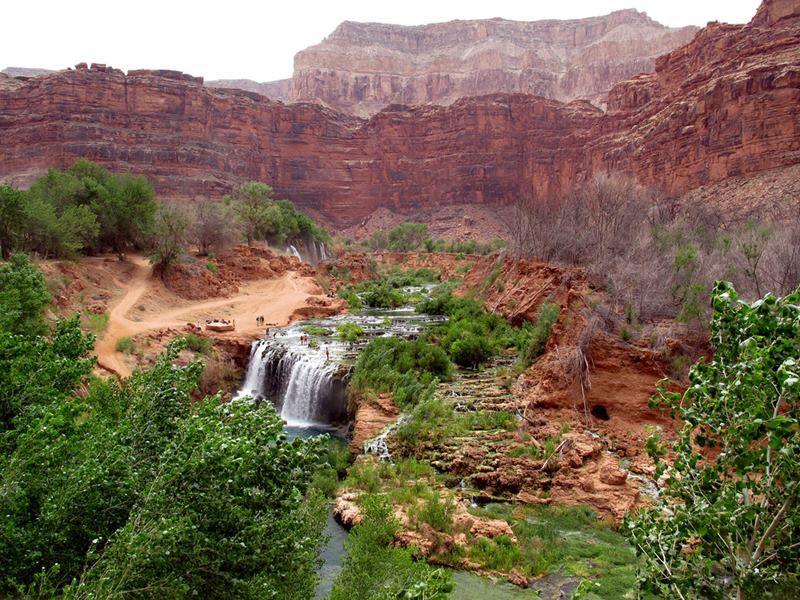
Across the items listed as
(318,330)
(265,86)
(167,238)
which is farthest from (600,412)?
(265,86)

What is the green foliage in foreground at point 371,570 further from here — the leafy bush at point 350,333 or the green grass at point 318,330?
the green grass at point 318,330

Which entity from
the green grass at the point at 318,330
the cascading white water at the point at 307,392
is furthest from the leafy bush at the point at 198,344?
the green grass at the point at 318,330

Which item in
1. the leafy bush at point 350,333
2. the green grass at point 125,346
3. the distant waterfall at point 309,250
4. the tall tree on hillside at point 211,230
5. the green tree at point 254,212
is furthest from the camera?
the distant waterfall at point 309,250

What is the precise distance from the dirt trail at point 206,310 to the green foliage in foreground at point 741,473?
59.0 feet

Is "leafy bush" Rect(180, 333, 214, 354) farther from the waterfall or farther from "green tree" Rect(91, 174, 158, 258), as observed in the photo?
the waterfall

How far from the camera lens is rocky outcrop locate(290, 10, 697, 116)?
126 metres

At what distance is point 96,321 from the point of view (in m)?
21.7

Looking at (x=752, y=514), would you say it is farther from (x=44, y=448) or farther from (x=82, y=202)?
(x=82, y=202)

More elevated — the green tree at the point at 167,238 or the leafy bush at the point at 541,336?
the green tree at the point at 167,238

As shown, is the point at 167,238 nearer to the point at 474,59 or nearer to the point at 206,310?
the point at 206,310

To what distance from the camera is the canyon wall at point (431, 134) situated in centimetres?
4800

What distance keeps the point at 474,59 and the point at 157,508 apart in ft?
487

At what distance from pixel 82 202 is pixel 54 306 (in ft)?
41.5

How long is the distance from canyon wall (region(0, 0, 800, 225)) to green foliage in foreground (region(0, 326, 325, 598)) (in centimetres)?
5098
